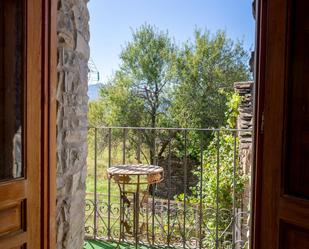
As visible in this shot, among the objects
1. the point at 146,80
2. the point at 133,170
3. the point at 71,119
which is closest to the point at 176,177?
the point at 146,80

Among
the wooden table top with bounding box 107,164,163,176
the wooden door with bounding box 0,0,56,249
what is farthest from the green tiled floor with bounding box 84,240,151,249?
the wooden door with bounding box 0,0,56,249

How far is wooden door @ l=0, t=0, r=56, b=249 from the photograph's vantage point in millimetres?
1292

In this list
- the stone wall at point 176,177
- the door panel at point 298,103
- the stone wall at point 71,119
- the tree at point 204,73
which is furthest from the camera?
the tree at point 204,73

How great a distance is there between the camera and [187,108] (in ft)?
27.2

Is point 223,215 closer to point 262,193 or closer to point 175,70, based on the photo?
point 262,193

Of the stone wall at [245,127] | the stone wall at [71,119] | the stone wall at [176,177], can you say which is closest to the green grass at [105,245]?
the stone wall at [71,119]

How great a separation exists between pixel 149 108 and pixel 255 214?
723 centimetres

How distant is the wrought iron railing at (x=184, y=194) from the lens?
299cm

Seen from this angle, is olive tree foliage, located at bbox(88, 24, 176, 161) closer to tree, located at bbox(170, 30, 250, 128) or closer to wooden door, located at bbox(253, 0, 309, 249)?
tree, located at bbox(170, 30, 250, 128)

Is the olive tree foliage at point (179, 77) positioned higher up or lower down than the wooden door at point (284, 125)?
higher up

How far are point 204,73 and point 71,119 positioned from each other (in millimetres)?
6948

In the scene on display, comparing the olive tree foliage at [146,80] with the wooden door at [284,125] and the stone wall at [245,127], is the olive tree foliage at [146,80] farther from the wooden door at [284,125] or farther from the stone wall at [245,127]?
the wooden door at [284,125]

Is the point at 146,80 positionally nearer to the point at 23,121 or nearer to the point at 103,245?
the point at 103,245

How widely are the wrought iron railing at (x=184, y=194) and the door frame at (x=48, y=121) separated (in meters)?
1.41
